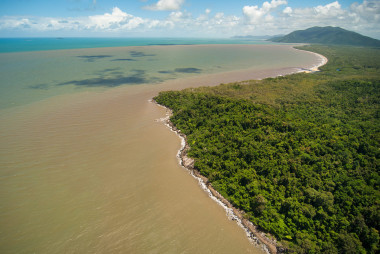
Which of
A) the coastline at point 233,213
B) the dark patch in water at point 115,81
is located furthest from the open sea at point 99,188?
the dark patch in water at point 115,81

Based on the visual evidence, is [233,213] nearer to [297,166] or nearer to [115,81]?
[297,166]

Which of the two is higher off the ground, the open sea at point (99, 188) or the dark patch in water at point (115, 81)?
the dark patch in water at point (115, 81)

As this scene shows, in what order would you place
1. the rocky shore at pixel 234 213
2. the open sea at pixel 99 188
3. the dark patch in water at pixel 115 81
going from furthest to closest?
the dark patch in water at pixel 115 81 < the open sea at pixel 99 188 < the rocky shore at pixel 234 213

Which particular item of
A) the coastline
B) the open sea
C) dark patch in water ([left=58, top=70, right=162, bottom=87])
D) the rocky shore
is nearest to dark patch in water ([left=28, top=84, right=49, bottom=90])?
dark patch in water ([left=58, top=70, right=162, bottom=87])

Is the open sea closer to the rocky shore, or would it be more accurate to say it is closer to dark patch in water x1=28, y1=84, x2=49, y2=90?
the rocky shore

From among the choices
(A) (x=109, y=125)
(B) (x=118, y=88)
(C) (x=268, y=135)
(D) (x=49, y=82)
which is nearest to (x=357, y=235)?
(C) (x=268, y=135)

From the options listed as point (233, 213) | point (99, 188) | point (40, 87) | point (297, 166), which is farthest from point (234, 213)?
point (40, 87)

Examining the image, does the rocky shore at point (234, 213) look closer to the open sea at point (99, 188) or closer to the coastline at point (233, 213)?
the coastline at point (233, 213)

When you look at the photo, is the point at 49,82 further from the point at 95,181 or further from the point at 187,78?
the point at 95,181
